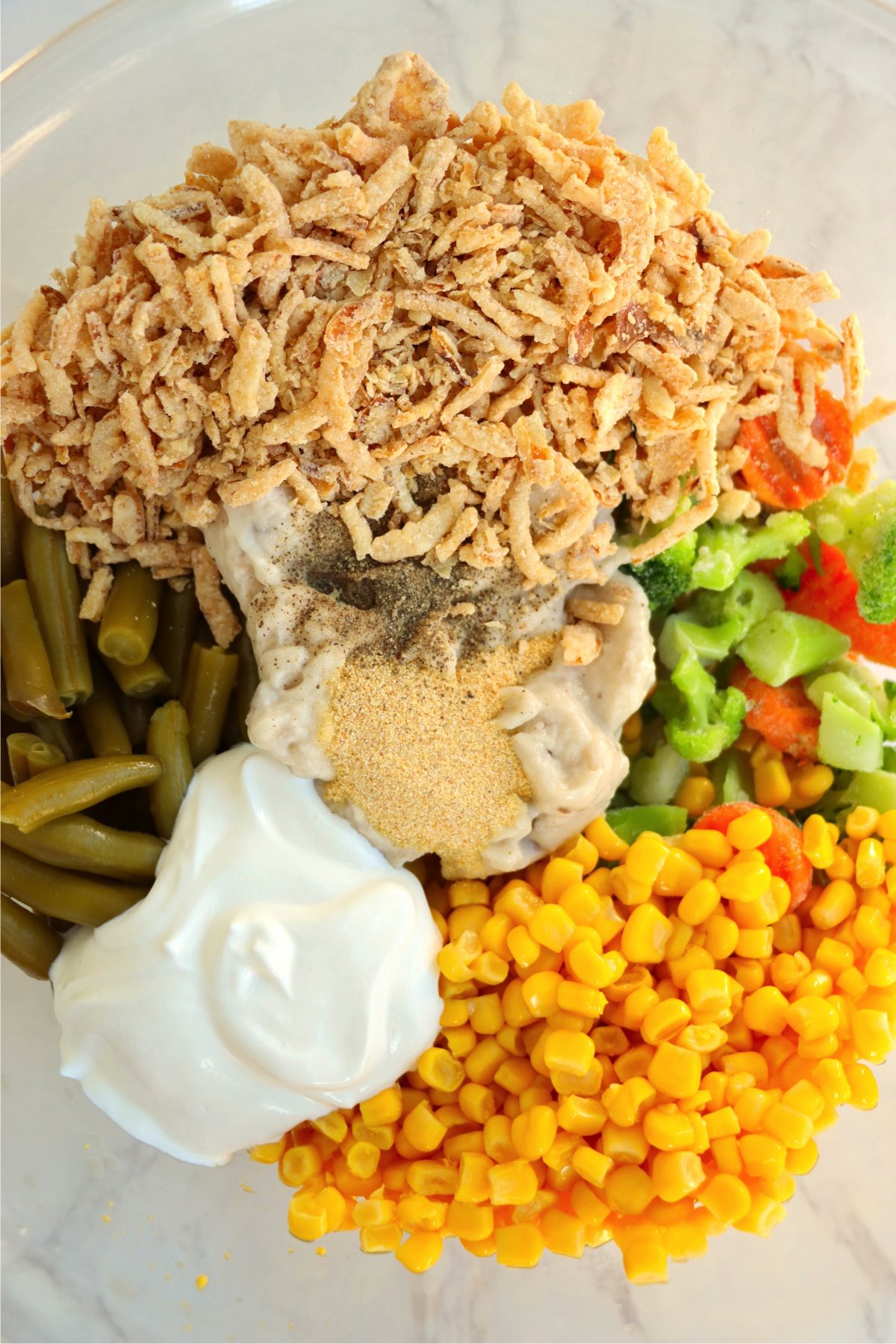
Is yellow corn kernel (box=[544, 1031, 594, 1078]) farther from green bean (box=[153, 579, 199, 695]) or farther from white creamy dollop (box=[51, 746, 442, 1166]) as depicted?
green bean (box=[153, 579, 199, 695])

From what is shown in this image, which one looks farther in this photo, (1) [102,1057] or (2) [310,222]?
(1) [102,1057]

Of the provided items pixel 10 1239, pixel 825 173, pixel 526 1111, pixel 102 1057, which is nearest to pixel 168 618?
pixel 102 1057

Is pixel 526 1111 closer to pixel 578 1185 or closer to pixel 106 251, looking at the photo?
pixel 578 1185

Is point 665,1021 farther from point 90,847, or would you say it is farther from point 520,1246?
point 90,847

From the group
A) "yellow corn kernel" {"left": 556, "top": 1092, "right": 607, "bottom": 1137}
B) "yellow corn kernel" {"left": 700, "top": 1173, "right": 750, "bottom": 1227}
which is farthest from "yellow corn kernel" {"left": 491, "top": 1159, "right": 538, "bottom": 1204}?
"yellow corn kernel" {"left": 700, "top": 1173, "right": 750, "bottom": 1227}

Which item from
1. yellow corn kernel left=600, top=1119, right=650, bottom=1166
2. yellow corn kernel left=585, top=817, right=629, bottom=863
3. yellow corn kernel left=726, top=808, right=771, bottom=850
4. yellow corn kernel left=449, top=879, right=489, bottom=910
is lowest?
yellow corn kernel left=600, top=1119, right=650, bottom=1166

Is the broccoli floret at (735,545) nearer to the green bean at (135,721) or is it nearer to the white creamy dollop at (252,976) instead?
the white creamy dollop at (252,976)
